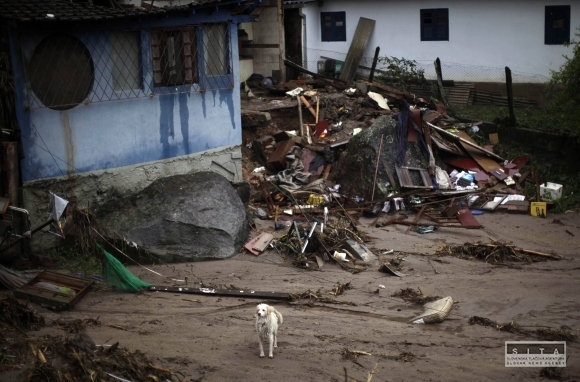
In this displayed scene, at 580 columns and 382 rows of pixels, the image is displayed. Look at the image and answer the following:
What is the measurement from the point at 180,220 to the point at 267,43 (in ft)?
40.3

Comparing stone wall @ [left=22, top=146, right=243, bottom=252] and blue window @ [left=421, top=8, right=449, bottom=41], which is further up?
blue window @ [left=421, top=8, right=449, bottom=41]

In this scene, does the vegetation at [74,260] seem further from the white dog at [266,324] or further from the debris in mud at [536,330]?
the debris in mud at [536,330]

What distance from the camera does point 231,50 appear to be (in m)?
16.4

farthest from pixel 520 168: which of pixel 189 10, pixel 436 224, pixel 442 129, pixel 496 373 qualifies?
Result: pixel 496 373

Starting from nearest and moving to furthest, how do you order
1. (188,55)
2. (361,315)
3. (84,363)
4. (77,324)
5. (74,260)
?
(84,363)
(77,324)
(361,315)
(74,260)
(188,55)

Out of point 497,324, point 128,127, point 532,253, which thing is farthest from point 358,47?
point 497,324

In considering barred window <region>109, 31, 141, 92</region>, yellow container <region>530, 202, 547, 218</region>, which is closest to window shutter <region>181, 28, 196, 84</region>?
barred window <region>109, 31, 141, 92</region>

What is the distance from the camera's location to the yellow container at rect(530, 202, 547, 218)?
1641cm

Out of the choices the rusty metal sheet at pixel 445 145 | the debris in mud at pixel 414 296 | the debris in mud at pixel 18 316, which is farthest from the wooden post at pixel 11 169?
the rusty metal sheet at pixel 445 145

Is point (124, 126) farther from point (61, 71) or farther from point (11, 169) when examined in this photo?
point (11, 169)

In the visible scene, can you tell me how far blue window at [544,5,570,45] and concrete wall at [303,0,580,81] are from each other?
128 millimetres

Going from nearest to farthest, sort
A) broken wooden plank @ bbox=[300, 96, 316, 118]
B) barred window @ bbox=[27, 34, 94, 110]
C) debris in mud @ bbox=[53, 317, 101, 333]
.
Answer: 1. debris in mud @ bbox=[53, 317, 101, 333]
2. barred window @ bbox=[27, 34, 94, 110]
3. broken wooden plank @ bbox=[300, 96, 316, 118]

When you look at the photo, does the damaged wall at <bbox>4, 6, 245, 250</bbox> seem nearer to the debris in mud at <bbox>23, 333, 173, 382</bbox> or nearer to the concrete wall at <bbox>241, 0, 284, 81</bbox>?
the debris in mud at <bbox>23, 333, 173, 382</bbox>

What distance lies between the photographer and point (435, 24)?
25.4 meters
